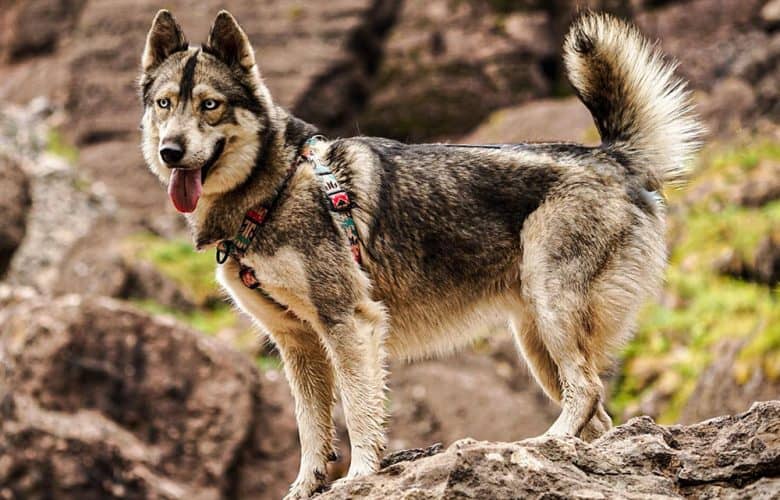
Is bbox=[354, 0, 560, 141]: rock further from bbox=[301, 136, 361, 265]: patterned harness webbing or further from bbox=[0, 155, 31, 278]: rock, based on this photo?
bbox=[301, 136, 361, 265]: patterned harness webbing

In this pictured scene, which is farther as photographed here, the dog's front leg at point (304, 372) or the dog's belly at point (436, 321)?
the dog's belly at point (436, 321)

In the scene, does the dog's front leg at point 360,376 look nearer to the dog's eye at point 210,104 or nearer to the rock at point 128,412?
the dog's eye at point 210,104

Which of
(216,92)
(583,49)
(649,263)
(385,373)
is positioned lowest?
(385,373)

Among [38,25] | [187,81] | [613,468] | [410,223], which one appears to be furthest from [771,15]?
[38,25]

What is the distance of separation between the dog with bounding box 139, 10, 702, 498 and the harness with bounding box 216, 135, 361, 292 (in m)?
0.01

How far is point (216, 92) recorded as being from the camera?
476 centimetres

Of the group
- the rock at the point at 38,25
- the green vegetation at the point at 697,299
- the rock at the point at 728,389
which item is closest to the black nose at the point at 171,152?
the rock at the point at 728,389

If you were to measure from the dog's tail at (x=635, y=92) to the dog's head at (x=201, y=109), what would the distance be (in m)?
1.68

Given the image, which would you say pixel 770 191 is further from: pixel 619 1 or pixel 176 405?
pixel 176 405

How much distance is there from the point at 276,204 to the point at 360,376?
3.02 ft

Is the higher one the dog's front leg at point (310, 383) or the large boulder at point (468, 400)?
the dog's front leg at point (310, 383)

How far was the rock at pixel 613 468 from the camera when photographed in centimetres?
339

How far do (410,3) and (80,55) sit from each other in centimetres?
639

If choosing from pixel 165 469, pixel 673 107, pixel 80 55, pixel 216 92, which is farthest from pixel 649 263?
pixel 80 55
